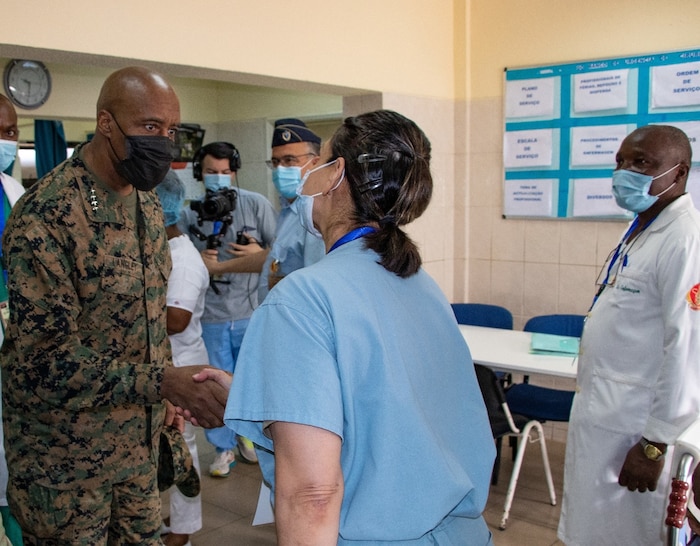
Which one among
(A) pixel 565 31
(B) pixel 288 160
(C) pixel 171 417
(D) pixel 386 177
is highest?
(A) pixel 565 31

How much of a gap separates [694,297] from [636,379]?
350 mm

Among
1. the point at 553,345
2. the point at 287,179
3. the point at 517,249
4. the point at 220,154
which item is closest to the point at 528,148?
the point at 517,249

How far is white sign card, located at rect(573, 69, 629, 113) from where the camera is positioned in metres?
4.13

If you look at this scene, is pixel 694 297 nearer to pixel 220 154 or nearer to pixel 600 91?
pixel 600 91

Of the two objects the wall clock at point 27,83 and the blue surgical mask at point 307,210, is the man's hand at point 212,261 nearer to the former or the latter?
the blue surgical mask at point 307,210

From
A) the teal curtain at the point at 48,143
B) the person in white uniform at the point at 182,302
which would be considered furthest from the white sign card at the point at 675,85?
the teal curtain at the point at 48,143

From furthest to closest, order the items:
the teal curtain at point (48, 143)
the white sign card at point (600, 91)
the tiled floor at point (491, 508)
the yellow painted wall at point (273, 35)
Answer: the teal curtain at point (48, 143)
the white sign card at point (600, 91)
the tiled floor at point (491, 508)
the yellow painted wall at point (273, 35)

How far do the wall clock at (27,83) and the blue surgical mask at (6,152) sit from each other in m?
3.55

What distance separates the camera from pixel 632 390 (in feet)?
7.48

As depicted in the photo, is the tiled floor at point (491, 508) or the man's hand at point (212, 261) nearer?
the tiled floor at point (491, 508)

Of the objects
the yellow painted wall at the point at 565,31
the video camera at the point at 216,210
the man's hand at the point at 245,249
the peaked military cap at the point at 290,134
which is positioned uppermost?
the yellow painted wall at the point at 565,31

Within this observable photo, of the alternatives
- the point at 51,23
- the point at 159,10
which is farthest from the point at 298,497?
the point at 159,10

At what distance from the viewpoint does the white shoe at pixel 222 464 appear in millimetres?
4156

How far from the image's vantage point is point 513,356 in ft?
11.5
